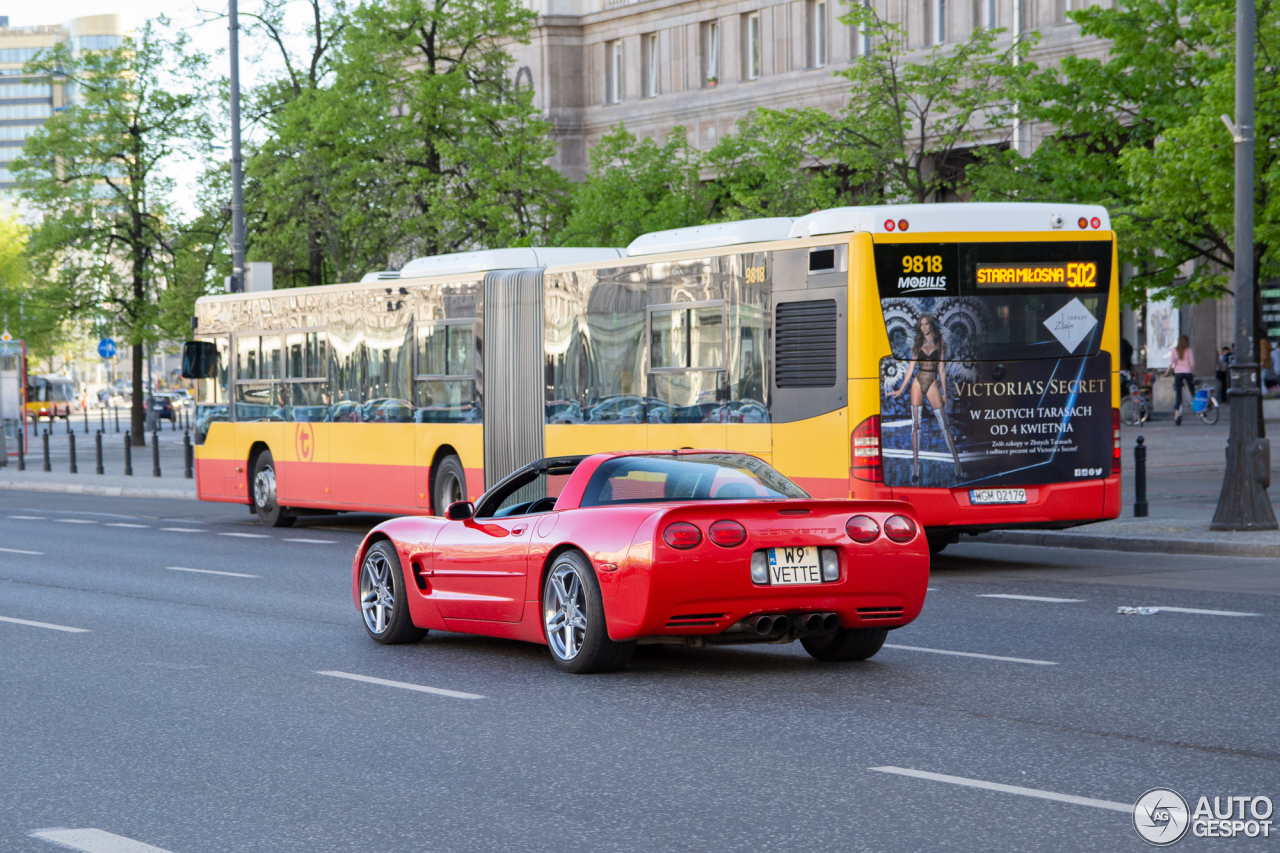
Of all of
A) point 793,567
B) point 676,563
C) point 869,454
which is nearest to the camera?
point 676,563

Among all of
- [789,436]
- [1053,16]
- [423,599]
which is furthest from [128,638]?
[1053,16]

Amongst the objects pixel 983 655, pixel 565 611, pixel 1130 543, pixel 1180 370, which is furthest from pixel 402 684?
pixel 1180 370

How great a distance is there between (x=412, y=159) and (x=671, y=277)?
22426 mm

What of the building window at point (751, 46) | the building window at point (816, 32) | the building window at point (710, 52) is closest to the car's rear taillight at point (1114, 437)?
the building window at point (816, 32)

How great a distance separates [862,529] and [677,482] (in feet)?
3.56

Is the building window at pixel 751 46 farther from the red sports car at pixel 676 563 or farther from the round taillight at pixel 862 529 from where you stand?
the round taillight at pixel 862 529

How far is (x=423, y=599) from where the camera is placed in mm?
10805

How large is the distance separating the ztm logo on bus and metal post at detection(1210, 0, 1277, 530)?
1084cm

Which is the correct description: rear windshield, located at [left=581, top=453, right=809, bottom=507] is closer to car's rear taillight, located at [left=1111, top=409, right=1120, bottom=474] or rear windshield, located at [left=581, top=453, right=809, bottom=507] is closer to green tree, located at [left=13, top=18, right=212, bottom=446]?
car's rear taillight, located at [left=1111, top=409, right=1120, bottom=474]

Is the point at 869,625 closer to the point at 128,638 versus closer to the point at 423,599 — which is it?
the point at 423,599

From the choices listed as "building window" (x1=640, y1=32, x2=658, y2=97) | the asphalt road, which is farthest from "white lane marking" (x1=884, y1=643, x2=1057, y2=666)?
"building window" (x1=640, y1=32, x2=658, y2=97)

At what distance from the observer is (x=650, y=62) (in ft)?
201

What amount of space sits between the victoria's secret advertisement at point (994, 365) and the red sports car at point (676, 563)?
475cm

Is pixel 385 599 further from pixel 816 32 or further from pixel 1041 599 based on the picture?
pixel 816 32
